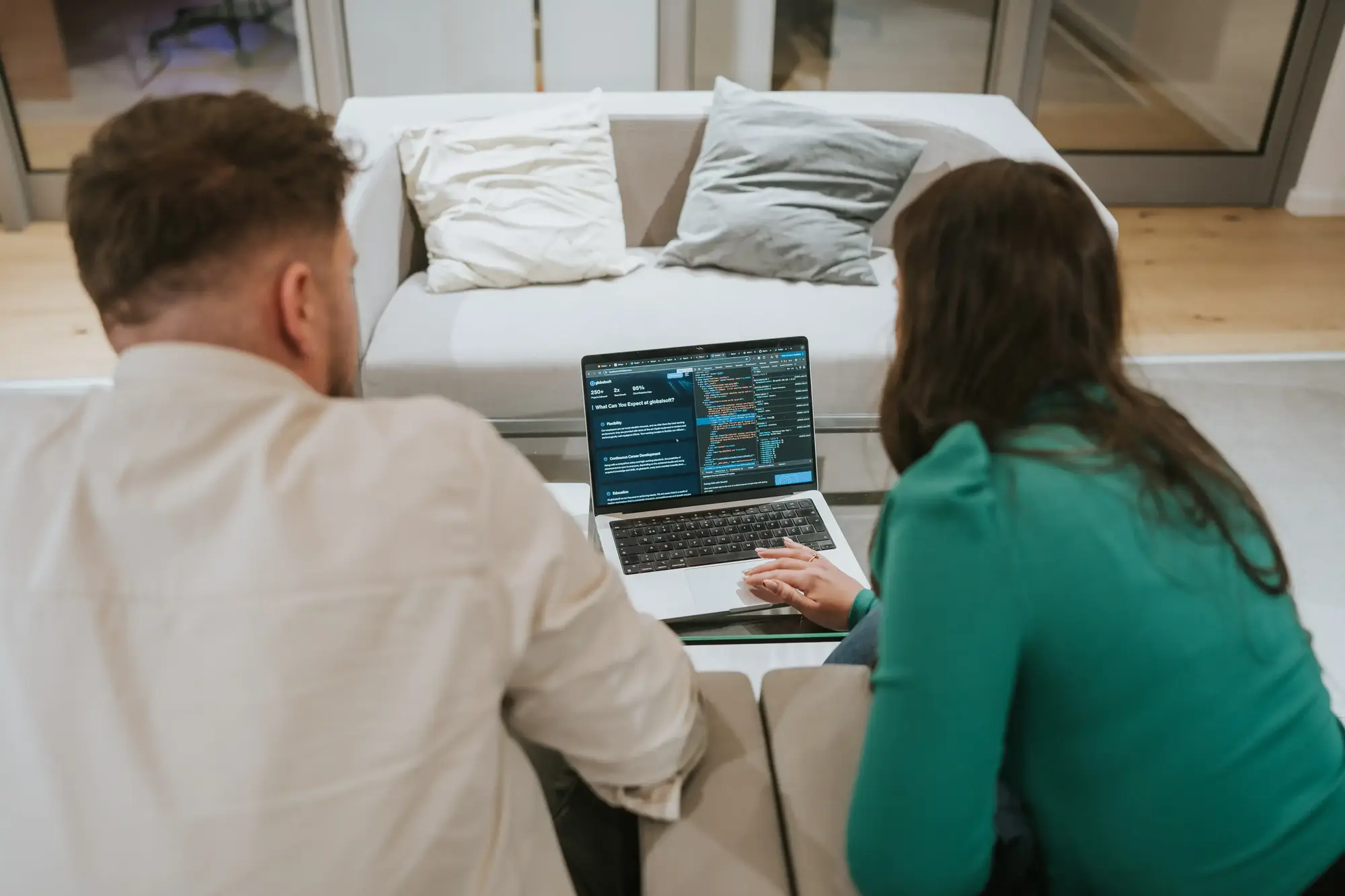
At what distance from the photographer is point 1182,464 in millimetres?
948

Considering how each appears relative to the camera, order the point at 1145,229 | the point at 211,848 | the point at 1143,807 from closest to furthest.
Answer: the point at 211,848, the point at 1143,807, the point at 1145,229

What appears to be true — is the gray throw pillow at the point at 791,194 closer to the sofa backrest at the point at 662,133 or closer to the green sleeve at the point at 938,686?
the sofa backrest at the point at 662,133

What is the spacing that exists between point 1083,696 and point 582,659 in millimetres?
403

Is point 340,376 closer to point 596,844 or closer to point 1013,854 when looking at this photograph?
point 596,844

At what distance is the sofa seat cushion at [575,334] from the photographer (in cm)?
233

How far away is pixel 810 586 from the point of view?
1485 mm

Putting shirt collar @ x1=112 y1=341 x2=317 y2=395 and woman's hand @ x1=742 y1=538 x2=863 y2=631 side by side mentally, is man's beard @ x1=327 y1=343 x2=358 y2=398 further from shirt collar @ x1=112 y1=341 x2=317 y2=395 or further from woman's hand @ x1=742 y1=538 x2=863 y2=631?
woman's hand @ x1=742 y1=538 x2=863 y2=631

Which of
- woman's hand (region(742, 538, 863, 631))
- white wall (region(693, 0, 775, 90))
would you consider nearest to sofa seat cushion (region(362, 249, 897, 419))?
woman's hand (region(742, 538, 863, 631))

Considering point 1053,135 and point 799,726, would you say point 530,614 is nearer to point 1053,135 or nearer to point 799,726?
point 799,726

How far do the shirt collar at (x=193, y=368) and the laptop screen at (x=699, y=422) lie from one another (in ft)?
2.90

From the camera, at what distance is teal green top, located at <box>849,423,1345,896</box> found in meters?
0.88

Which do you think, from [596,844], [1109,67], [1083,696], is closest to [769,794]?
[596,844]

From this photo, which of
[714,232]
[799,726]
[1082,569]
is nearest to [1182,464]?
[1082,569]

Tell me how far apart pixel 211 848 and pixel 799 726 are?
0.56 meters
